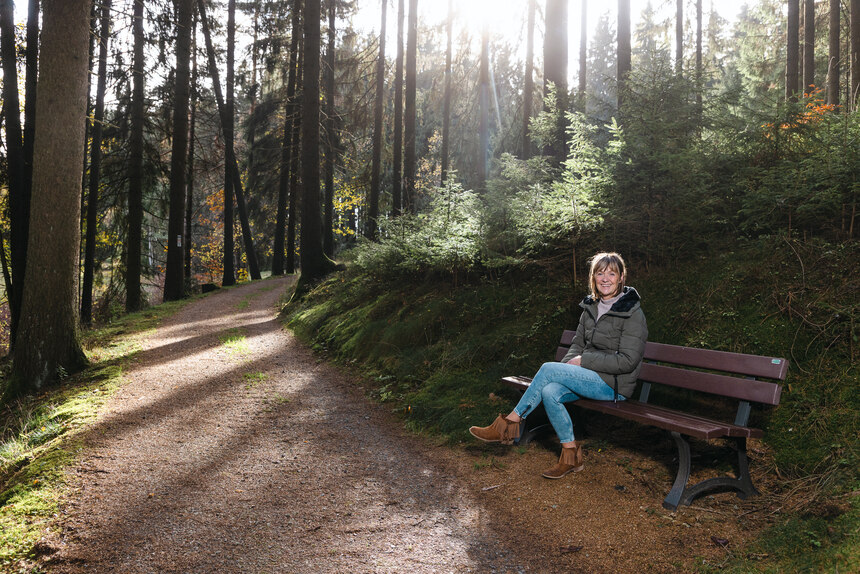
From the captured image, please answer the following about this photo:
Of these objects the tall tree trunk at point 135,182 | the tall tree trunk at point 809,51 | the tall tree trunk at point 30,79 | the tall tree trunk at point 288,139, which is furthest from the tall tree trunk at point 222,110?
the tall tree trunk at point 809,51

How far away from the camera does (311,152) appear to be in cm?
1433

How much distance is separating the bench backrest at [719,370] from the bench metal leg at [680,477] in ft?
1.83

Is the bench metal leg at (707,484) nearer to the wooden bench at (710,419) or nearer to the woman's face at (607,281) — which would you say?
the wooden bench at (710,419)

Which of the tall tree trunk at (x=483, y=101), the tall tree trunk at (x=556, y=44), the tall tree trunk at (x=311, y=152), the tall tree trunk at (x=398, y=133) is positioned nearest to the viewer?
the tall tree trunk at (x=556, y=44)

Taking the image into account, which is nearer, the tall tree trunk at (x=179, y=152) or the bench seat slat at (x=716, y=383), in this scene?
the bench seat slat at (x=716, y=383)

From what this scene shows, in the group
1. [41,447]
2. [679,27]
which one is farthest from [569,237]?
[679,27]

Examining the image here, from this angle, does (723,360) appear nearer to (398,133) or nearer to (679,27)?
(398,133)

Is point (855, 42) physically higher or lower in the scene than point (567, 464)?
higher

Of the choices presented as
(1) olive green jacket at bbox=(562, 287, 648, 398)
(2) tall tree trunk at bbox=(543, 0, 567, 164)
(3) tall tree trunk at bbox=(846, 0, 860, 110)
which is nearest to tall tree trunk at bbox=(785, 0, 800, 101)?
(3) tall tree trunk at bbox=(846, 0, 860, 110)

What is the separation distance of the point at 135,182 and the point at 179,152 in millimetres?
1694

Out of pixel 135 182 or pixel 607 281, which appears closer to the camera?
pixel 607 281

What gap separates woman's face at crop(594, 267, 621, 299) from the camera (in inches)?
171

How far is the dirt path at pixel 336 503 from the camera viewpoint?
10.5 feet

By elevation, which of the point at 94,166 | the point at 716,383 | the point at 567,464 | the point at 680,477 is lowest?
the point at 567,464
